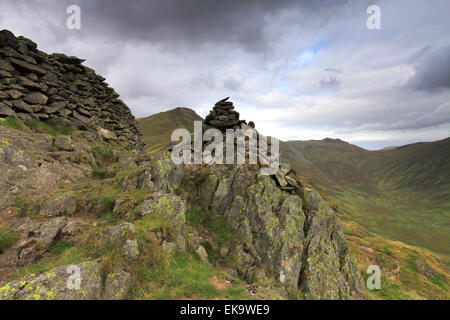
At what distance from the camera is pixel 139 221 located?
457 inches

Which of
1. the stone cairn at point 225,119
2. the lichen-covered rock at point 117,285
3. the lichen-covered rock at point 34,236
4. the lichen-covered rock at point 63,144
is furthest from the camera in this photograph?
the stone cairn at point 225,119

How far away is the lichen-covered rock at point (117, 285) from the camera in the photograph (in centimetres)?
796

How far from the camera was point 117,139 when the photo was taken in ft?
94.0

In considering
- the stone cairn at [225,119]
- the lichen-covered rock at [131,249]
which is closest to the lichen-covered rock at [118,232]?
the lichen-covered rock at [131,249]

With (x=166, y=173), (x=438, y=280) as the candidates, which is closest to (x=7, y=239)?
(x=166, y=173)

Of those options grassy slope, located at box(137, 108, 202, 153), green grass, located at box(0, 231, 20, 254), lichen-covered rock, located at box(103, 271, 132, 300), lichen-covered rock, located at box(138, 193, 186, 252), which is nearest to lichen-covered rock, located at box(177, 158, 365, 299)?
lichen-covered rock, located at box(138, 193, 186, 252)

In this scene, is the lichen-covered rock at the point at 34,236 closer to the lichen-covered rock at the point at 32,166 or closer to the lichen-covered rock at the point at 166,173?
the lichen-covered rock at the point at 32,166

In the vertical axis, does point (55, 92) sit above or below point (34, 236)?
above

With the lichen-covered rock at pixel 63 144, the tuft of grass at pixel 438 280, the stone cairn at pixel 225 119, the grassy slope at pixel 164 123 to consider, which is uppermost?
the grassy slope at pixel 164 123

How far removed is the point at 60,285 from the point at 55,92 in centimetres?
2335

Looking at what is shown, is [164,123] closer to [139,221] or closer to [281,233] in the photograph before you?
[281,233]

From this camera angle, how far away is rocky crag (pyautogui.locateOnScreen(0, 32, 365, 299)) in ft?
29.3

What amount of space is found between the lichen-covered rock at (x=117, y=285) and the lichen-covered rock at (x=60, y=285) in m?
0.32
